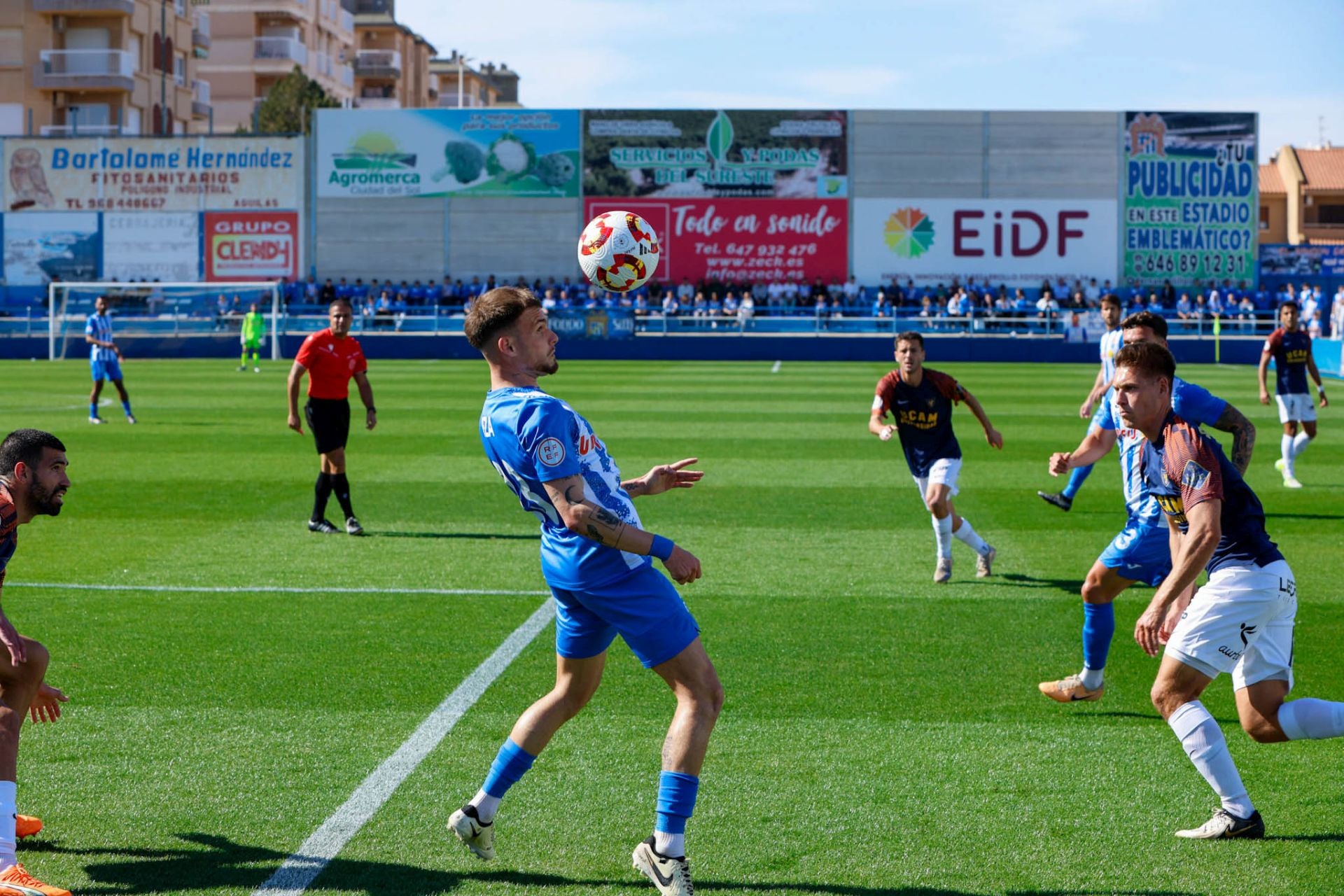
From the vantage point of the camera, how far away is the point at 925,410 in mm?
10281

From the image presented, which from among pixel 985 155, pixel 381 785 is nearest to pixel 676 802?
pixel 381 785

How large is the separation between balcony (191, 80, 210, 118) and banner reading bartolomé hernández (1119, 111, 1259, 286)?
50.7 m

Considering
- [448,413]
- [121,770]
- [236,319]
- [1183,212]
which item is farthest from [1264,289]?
[121,770]

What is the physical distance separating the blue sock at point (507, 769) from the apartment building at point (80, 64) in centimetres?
6700

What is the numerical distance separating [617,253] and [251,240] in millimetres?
58892

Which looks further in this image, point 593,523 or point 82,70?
point 82,70

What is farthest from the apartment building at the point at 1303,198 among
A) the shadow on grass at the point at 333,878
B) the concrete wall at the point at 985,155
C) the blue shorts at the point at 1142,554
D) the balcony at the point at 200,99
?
the shadow on grass at the point at 333,878

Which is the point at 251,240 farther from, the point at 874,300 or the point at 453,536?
the point at 453,536

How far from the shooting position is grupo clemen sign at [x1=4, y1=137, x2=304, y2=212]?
61531 millimetres

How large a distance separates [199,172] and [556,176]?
16047mm

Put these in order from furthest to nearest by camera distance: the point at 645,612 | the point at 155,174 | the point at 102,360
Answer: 1. the point at 155,174
2. the point at 102,360
3. the point at 645,612

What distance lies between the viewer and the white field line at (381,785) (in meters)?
4.73

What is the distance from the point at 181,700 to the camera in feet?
22.4

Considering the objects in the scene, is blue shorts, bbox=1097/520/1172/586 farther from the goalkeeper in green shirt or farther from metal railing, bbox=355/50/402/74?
metal railing, bbox=355/50/402/74
